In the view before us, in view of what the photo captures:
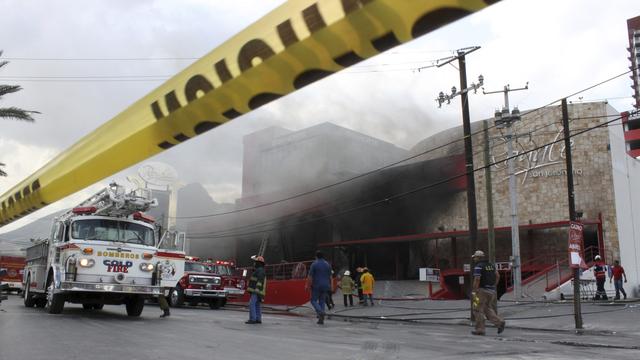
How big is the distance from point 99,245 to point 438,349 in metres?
6.77

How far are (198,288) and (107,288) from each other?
8424 millimetres

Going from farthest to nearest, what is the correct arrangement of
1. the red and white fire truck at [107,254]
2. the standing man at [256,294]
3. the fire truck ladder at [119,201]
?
the standing man at [256,294], the fire truck ladder at [119,201], the red and white fire truck at [107,254]

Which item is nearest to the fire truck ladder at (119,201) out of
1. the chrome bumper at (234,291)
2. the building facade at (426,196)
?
the chrome bumper at (234,291)

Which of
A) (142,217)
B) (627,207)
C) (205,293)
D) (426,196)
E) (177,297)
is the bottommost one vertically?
(177,297)

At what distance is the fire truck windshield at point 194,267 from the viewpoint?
19.2 m

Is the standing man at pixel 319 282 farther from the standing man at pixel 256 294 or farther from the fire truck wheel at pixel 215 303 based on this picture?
the fire truck wheel at pixel 215 303

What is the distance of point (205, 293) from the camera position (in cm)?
1872

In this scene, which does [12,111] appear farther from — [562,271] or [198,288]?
[562,271]

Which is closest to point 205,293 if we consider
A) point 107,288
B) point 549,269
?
point 107,288

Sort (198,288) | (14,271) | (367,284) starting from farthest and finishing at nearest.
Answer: (14,271) < (198,288) < (367,284)

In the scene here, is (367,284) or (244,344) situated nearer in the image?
(244,344)

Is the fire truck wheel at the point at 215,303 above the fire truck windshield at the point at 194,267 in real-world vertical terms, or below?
below

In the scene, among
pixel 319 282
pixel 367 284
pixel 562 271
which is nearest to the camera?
pixel 319 282

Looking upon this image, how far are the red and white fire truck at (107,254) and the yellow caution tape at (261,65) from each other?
7624 millimetres
